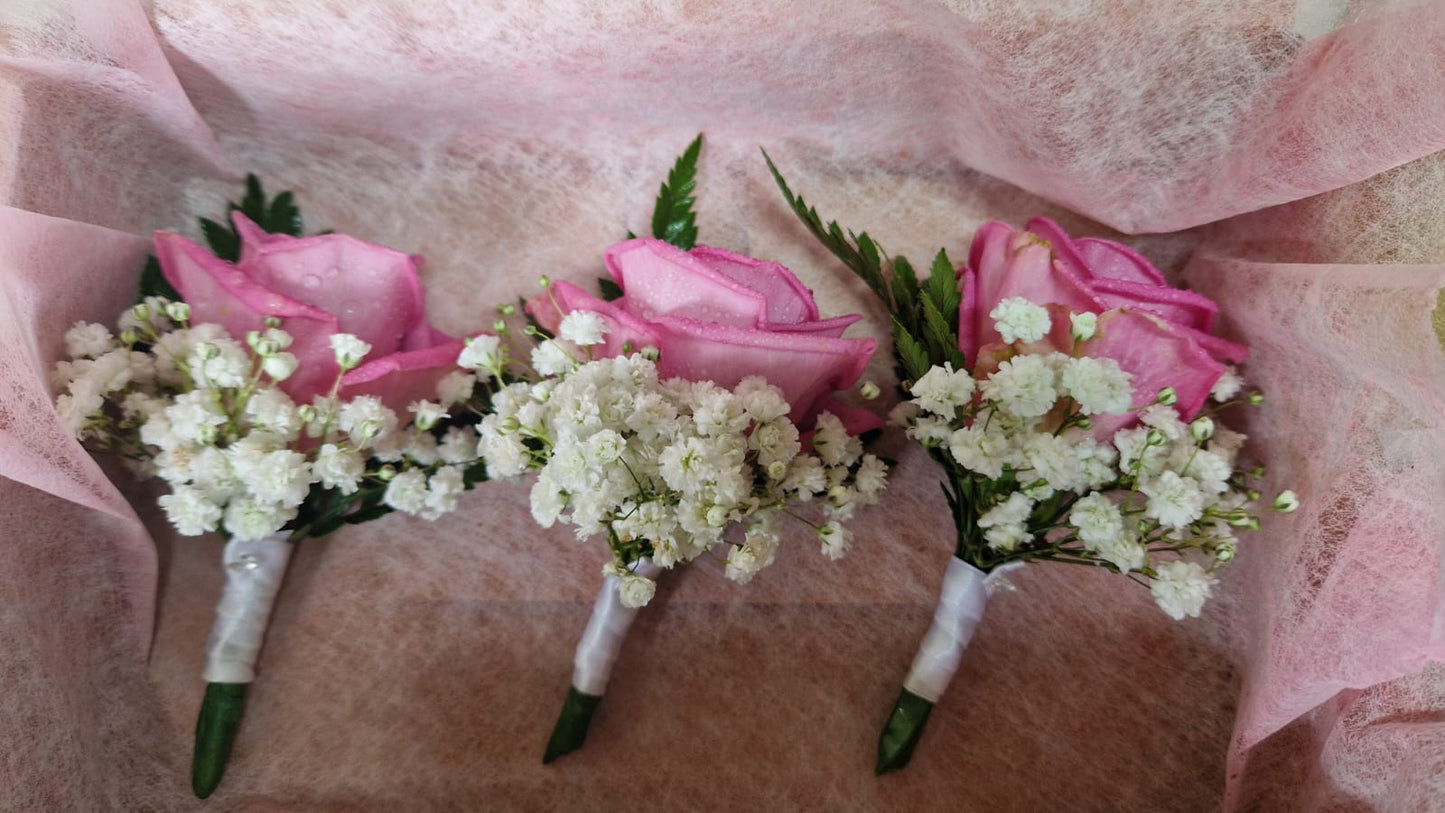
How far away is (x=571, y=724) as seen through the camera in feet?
3.12

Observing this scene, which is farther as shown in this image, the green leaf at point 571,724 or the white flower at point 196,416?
the green leaf at point 571,724

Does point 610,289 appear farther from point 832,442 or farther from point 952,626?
point 952,626

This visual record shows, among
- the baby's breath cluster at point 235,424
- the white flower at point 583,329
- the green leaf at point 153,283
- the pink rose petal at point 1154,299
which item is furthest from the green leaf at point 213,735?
the pink rose petal at point 1154,299

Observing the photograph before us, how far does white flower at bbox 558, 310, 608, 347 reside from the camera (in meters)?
0.81

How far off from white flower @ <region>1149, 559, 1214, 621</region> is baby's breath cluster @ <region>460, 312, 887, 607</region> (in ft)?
0.92

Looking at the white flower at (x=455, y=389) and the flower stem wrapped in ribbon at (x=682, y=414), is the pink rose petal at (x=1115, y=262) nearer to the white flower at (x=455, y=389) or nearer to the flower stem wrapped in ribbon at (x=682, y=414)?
the flower stem wrapped in ribbon at (x=682, y=414)

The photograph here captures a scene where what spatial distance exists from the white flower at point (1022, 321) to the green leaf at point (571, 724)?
57cm

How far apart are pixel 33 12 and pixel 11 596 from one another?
58cm

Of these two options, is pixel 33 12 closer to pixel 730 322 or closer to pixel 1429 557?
pixel 730 322

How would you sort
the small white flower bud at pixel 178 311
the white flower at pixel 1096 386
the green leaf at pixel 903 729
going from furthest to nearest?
the green leaf at pixel 903 729
the small white flower bud at pixel 178 311
the white flower at pixel 1096 386

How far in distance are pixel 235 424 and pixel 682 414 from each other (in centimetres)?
43

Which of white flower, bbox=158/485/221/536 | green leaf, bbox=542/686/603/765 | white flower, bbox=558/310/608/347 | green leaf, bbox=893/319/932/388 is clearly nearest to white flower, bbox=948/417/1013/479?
green leaf, bbox=893/319/932/388

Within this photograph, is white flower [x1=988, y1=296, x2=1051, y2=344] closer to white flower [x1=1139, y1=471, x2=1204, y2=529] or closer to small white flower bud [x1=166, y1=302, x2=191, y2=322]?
white flower [x1=1139, y1=471, x2=1204, y2=529]

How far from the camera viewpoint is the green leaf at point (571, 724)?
951 millimetres
